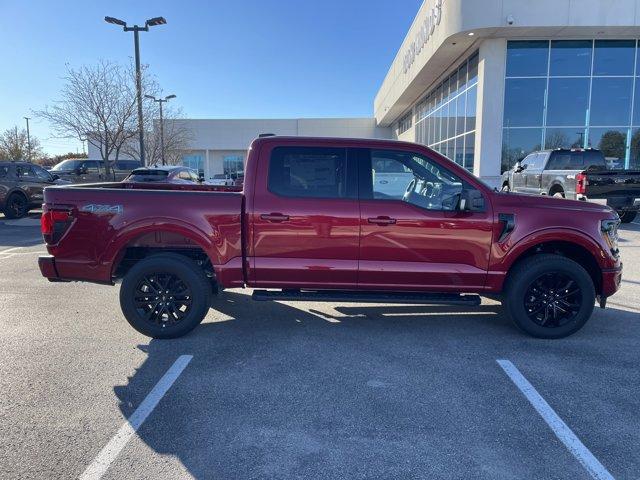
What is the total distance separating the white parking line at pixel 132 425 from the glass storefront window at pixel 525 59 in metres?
17.6

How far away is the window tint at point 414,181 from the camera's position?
183 inches

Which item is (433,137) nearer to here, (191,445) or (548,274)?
(548,274)

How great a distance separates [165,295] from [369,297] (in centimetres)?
206

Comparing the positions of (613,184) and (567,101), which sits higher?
(567,101)

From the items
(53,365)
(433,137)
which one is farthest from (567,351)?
(433,137)

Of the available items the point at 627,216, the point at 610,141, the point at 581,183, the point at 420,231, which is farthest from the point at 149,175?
the point at 610,141

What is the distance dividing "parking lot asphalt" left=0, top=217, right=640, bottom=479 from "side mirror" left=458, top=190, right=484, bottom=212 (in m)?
1.35

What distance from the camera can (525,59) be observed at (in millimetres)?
17750

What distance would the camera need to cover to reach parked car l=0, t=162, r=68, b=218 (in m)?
14.6

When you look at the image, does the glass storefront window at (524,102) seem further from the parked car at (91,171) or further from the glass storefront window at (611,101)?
the parked car at (91,171)

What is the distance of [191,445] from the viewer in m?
2.96

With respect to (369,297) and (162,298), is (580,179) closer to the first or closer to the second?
(369,297)

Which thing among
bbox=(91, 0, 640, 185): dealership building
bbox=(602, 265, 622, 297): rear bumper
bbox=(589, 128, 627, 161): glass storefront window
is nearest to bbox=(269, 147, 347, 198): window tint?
bbox=(602, 265, 622, 297): rear bumper

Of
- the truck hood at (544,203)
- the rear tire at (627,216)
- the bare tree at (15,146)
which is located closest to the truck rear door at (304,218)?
the truck hood at (544,203)
